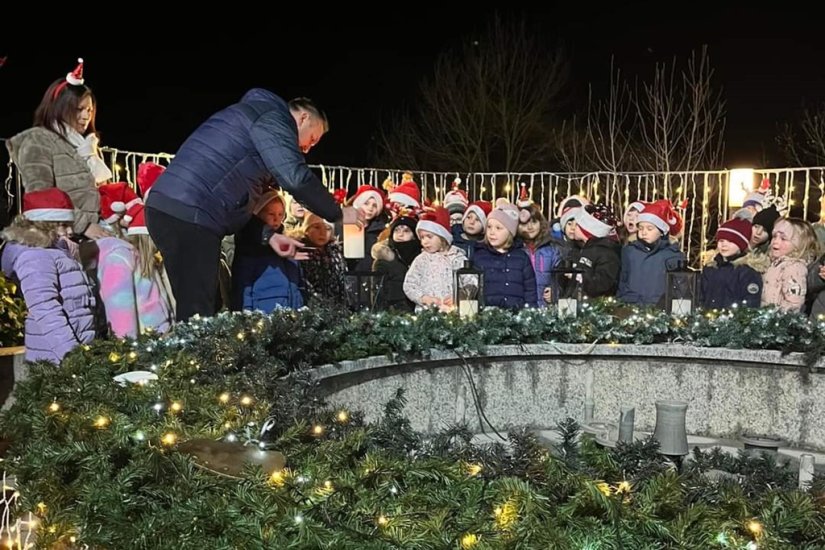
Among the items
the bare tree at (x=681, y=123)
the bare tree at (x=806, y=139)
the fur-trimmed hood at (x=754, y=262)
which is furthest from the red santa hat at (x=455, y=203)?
the bare tree at (x=806, y=139)

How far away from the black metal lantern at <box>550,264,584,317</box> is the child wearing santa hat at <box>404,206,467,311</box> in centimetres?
87

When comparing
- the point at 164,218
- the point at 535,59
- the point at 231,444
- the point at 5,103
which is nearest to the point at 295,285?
Answer: the point at 164,218

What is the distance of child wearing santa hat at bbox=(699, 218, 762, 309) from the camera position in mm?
6617

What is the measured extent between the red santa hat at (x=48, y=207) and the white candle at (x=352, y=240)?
181 centimetres

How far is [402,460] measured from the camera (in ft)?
7.29

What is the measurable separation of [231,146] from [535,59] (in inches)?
759

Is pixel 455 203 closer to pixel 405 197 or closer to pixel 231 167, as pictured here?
pixel 405 197

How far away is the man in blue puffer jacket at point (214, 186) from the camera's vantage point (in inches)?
176

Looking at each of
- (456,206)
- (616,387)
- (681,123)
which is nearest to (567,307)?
(616,387)

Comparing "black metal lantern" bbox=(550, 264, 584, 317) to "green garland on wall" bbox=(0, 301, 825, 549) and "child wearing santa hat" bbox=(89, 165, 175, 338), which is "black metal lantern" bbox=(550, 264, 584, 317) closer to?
"green garland on wall" bbox=(0, 301, 825, 549)

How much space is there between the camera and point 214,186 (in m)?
4.53

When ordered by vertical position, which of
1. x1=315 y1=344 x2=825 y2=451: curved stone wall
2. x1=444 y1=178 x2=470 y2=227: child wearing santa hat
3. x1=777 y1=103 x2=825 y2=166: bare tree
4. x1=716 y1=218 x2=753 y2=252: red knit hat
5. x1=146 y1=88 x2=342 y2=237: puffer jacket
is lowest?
x1=315 y1=344 x2=825 y2=451: curved stone wall

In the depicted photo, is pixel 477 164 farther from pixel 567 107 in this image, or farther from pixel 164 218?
pixel 164 218

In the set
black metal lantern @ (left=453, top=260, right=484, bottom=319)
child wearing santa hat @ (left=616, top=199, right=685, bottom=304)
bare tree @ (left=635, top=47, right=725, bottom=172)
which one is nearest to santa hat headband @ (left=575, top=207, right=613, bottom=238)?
child wearing santa hat @ (left=616, top=199, right=685, bottom=304)
